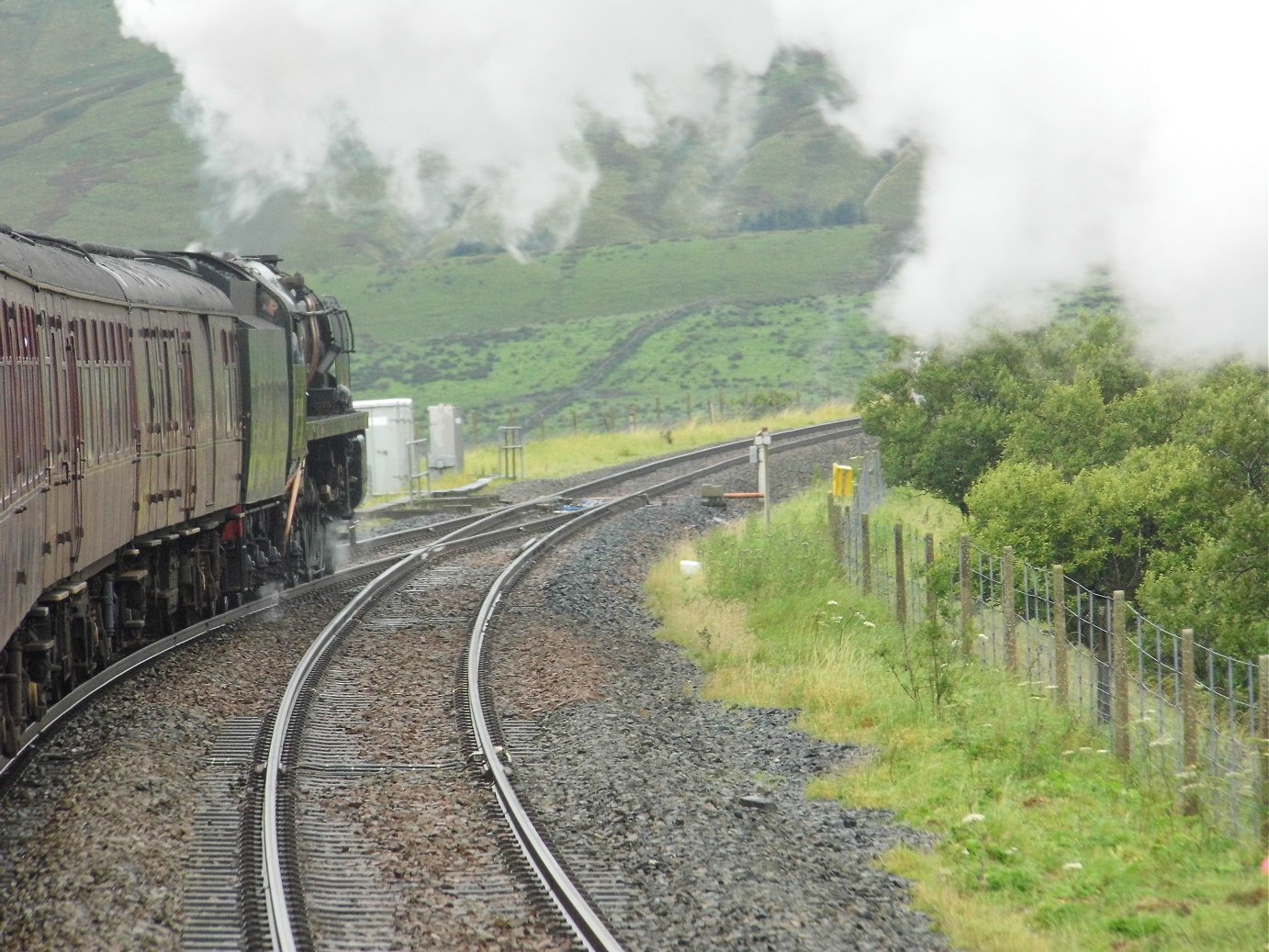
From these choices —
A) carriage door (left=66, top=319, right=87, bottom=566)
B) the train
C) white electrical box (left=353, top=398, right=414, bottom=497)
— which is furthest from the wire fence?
white electrical box (left=353, top=398, right=414, bottom=497)

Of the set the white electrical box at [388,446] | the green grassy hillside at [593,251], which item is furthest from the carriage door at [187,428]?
the green grassy hillside at [593,251]

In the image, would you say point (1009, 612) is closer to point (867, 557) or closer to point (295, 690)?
point (867, 557)

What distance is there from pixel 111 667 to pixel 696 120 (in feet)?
595

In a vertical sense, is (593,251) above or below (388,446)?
above

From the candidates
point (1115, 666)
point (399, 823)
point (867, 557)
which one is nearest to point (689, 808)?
point (399, 823)

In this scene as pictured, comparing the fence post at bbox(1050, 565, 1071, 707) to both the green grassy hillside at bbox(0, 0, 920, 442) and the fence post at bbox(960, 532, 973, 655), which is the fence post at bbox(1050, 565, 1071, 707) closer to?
the fence post at bbox(960, 532, 973, 655)

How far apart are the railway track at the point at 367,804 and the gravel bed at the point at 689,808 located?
0.70ft

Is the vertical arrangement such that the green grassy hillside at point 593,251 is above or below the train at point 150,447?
above

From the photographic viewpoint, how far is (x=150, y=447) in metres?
13.9

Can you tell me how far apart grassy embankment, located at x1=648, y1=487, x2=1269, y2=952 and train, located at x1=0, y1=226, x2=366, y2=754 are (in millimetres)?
4945

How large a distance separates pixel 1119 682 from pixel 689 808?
2.87 metres

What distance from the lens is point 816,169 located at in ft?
527

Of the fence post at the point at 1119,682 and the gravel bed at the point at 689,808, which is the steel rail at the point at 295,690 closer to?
the gravel bed at the point at 689,808

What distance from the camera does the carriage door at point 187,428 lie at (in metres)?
15.0
